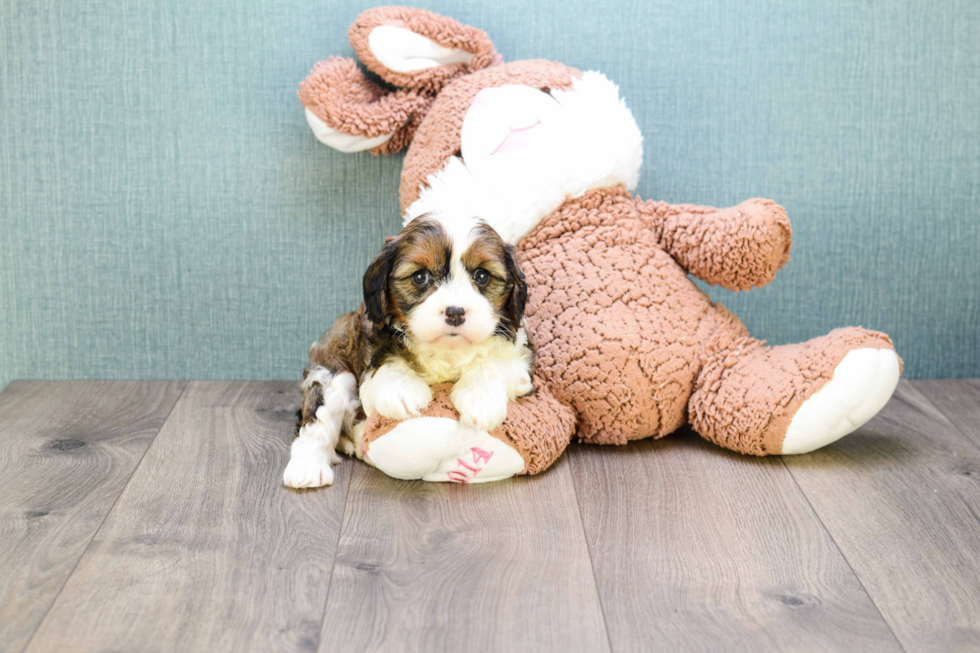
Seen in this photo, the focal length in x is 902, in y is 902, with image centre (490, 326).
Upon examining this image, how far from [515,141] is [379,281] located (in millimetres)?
533

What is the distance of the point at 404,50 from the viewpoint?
222cm

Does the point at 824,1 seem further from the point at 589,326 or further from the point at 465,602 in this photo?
the point at 465,602

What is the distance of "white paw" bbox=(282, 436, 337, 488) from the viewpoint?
192 cm

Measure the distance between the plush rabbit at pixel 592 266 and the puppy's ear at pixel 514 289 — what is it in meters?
0.21

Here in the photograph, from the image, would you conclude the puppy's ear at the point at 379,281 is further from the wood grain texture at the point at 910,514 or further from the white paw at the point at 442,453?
the wood grain texture at the point at 910,514

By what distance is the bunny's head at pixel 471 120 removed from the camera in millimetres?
2064

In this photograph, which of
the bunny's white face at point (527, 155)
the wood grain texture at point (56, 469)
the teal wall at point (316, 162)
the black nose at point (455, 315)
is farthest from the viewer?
the teal wall at point (316, 162)

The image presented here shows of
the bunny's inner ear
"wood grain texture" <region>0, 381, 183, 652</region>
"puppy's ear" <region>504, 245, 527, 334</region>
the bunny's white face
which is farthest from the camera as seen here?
the bunny's inner ear

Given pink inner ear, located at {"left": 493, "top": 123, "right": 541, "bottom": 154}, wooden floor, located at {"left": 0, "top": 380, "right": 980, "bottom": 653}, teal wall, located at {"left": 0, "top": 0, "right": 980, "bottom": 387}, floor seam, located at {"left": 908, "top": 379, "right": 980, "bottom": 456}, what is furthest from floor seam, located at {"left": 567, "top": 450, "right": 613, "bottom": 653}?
floor seam, located at {"left": 908, "top": 379, "right": 980, "bottom": 456}

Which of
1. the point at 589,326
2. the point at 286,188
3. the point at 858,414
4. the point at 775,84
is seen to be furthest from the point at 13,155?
the point at 858,414

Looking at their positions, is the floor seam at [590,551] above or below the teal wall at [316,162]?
below

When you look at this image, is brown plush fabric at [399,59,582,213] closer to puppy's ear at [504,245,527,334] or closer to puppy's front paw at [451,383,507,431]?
puppy's ear at [504,245,527,334]

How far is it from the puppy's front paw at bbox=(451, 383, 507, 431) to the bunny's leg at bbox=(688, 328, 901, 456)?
0.52 meters

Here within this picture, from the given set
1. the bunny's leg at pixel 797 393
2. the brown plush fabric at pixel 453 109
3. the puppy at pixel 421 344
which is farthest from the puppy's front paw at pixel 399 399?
the bunny's leg at pixel 797 393
